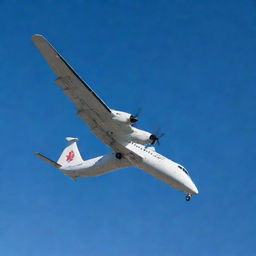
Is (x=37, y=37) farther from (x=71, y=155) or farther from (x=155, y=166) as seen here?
(x=71, y=155)

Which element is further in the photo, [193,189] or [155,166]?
[155,166]

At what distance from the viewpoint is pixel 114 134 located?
4275 centimetres

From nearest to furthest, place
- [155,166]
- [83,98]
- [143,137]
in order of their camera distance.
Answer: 1. [83,98]
2. [143,137]
3. [155,166]

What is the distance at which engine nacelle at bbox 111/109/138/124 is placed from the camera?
4044 cm

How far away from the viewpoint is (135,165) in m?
44.3

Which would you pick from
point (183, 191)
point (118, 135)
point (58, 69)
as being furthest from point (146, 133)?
point (58, 69)

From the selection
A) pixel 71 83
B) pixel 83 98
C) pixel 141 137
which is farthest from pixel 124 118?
pixel 71 83

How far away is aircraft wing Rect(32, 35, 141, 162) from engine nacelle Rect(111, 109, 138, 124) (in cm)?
51

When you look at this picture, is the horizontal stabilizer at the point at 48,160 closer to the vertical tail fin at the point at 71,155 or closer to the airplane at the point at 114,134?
the airplane at the point at 114,134

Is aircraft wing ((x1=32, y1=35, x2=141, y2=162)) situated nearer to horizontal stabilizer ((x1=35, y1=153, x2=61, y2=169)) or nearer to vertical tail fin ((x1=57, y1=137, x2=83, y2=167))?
horizontal stabilizer ((x1=35, y1=153, x2=61, y2=169))

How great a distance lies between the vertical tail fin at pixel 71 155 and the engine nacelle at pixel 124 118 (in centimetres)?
1050

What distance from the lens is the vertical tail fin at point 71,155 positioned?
50312 millimetres

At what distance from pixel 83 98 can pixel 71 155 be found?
12735mm

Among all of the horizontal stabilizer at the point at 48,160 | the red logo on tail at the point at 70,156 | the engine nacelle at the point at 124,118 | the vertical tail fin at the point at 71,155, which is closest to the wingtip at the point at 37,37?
the engine nacelle at the point at 124,118
